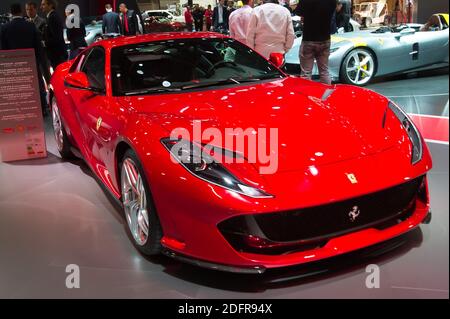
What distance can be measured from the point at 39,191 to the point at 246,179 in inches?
95.1

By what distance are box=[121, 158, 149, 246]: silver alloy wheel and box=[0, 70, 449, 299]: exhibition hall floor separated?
14 centimetres

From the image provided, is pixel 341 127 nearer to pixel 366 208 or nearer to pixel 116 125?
pixel 366 208

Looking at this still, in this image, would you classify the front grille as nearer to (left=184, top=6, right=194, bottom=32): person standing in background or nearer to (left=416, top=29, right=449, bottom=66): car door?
(left=416, top=29, right=449, bottom=66): car door

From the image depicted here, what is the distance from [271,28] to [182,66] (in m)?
2.67

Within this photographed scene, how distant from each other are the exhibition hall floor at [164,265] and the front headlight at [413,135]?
0.09 m

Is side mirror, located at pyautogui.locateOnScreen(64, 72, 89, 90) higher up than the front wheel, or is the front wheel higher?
side mirror, located at pyautogui.locateOnScreen(64, 72, 89, 90)

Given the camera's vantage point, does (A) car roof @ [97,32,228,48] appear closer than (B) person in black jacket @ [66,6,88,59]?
Yes

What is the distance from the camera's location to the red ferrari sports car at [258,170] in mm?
2186

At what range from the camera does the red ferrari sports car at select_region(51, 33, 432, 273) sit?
219 centimetres

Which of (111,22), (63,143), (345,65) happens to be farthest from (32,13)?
(345,65)

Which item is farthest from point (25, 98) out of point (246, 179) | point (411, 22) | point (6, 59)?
point (411, 22)

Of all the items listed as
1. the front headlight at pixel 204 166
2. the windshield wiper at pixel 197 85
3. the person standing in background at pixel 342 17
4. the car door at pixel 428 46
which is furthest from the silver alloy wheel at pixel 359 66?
the front headlight at pixel 204 166

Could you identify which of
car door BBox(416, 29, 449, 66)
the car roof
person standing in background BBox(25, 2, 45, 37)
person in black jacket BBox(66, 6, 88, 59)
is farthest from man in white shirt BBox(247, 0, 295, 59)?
person in black jacket BBox(66, 6, 88, 59)

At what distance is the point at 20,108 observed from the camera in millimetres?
4773
